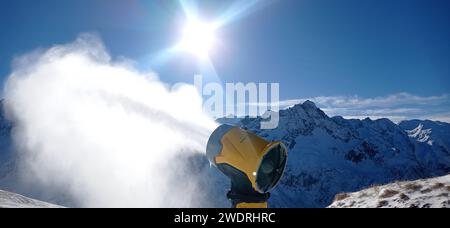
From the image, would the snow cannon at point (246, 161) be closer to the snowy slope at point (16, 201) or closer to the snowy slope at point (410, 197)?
the snowy slope at point (16, 201)

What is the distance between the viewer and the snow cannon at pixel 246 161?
17.1 feet

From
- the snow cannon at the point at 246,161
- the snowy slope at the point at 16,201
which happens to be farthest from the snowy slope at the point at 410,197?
the snowy slope at the point at 16,201

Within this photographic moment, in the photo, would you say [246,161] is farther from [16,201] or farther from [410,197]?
[410,197]

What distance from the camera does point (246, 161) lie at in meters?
5.23

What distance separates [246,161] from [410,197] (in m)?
6.47

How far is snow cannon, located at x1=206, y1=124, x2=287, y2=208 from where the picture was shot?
520 centimetres

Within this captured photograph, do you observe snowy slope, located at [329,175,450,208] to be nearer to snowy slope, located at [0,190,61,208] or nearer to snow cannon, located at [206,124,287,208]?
snow cannon, located at [206,124,287,208]

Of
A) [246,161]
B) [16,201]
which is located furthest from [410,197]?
[16,201]

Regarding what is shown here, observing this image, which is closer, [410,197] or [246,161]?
[246,161]

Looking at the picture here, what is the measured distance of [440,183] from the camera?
10242 mm

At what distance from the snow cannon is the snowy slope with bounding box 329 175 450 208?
5401mm
